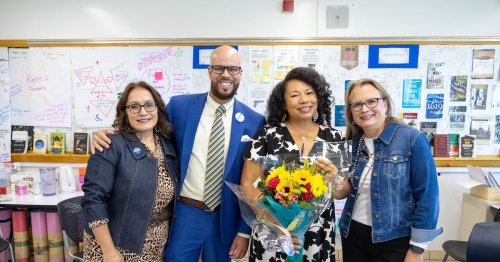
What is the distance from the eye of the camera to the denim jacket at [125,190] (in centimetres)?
147

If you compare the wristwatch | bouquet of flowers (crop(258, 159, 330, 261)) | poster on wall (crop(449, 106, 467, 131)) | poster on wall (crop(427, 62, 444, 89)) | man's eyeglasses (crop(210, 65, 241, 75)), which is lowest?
the wristwatch

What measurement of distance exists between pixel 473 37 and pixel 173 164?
10.3 feet

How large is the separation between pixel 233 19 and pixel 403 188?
93.4 inches

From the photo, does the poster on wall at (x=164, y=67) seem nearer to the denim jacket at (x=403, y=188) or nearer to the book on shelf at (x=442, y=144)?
the denim jacket at (x=403, y=188)

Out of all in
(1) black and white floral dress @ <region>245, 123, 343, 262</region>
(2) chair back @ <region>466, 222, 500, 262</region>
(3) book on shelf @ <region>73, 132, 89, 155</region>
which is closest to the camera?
(2) chair back @ <region>466, 222, 500, 262</region>

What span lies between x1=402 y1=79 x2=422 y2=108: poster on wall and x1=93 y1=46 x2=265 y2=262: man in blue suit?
6.71 ft

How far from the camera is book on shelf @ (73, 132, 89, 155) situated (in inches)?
131

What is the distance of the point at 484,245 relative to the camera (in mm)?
1404

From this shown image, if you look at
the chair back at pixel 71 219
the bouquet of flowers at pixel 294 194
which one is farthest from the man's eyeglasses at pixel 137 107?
the chair back at pixel 71 219

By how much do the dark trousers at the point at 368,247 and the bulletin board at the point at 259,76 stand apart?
1790mm

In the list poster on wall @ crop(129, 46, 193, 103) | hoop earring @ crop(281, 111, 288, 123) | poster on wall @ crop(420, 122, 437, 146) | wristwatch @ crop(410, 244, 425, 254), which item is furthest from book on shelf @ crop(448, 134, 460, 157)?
poster on wall @ crop(129, 46, 193, 103)

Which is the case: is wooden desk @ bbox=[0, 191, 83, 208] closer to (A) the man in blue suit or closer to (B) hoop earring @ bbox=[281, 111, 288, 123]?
(A) the man in blue suit

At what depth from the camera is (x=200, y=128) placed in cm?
179

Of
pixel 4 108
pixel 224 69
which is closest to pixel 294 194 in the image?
pixel 224 69
